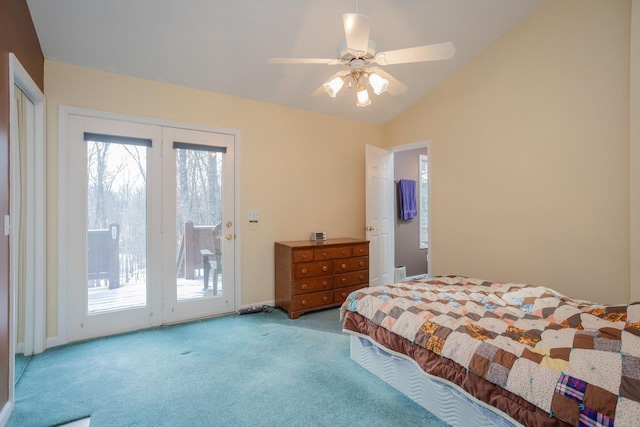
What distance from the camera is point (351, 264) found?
12.4ft

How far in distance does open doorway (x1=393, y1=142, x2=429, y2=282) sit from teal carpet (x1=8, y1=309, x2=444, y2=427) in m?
2.75

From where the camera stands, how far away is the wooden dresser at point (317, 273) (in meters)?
3.38

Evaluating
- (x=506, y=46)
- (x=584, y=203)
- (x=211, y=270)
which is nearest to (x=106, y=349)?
(x=211, y=270)

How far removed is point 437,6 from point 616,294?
288 cm

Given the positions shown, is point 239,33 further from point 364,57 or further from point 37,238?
point 37,238

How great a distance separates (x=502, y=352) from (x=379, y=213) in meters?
3.04

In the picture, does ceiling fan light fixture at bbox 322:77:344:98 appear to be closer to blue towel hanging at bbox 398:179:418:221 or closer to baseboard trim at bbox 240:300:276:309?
baseboard trim at bbox 240:300:276:309

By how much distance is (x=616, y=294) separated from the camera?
2.55 m

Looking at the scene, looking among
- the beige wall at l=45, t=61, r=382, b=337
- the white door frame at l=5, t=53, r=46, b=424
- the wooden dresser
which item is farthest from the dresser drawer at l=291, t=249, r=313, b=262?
the white door frame at l=5, t=53, r=46, b=424

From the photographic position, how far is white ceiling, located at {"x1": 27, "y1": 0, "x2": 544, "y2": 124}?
Result: 242 centimetres

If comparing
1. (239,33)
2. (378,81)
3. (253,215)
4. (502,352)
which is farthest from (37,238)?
(502,352)

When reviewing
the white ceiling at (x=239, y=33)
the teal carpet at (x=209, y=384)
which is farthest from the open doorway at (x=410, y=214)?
the teal carpet at (x=209, y=384)

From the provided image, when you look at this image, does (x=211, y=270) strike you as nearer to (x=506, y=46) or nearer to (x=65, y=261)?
(x=65, y=261)

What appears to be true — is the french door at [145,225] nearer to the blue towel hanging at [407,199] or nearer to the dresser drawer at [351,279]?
the dresser drawer at [351,279]
